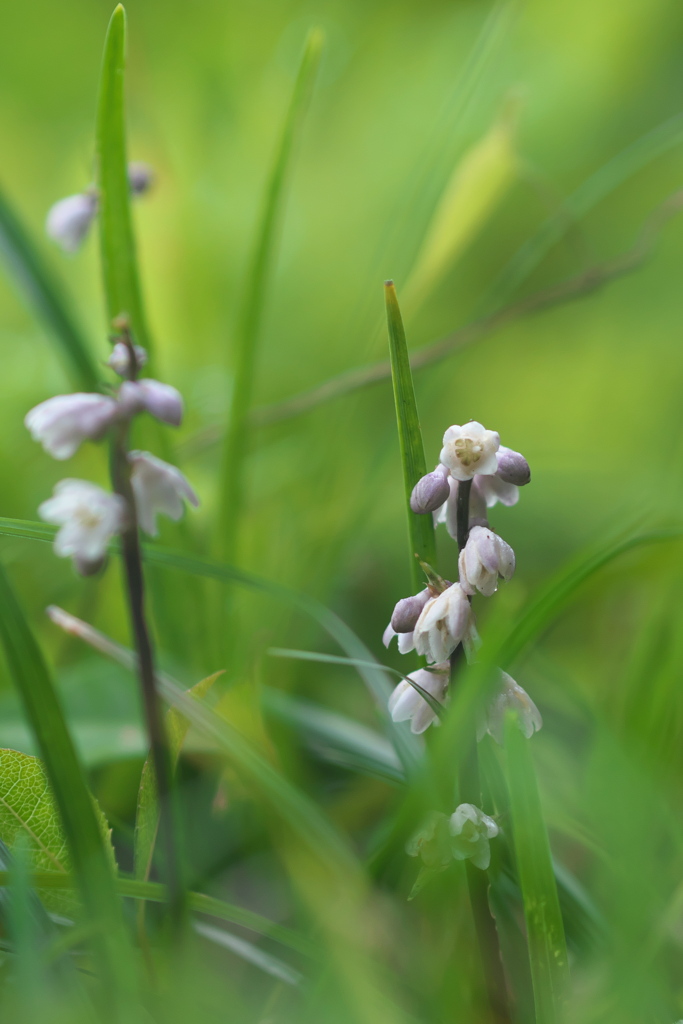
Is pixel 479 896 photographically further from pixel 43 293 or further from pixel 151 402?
pixel 43 293

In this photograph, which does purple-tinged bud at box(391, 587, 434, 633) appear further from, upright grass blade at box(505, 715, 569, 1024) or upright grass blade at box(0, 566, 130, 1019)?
upright grass blade at box(0, 566, 130, 1019)

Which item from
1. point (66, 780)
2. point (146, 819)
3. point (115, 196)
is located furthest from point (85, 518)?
point (115, 196)

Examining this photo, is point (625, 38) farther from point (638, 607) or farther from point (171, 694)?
point (171, 694)

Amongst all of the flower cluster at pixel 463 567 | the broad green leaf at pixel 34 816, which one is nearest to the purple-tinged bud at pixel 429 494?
the flower cluster at pixel 463 567

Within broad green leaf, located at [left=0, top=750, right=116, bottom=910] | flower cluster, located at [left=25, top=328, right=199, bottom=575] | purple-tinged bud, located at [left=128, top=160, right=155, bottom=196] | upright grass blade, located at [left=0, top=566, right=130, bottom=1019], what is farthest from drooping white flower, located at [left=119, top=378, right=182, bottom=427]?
purple-tinged bud, located at [left=128, top=160, right=155, bottom=196]

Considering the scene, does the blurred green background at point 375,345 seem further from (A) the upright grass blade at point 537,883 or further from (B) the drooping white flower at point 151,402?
(B) the drooping white flower at point 151,402

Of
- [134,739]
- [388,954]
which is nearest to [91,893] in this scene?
[388,954]
